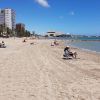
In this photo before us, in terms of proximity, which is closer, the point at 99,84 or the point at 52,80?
the point at 99,84

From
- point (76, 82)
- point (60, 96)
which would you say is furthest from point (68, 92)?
point (76, 82)

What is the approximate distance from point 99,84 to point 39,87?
7.93 ft

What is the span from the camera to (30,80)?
1089 cm

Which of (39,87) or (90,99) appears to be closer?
(90,99)

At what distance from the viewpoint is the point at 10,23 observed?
193750 mm

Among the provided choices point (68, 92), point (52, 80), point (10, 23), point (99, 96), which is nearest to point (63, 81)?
point (52, 80)

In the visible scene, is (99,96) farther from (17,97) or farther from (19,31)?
(19,31)

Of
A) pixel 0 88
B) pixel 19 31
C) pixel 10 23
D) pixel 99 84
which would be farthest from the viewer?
pixel 10 23

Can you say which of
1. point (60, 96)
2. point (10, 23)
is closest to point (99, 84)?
point (60, 96)

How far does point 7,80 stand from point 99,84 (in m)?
3.83

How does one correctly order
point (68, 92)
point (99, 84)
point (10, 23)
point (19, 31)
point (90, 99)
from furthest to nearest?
1. point (10, 23)
2. point (19, 31)
3. point (99, 84)
4. point (68, 92)
5. point (90, 99)

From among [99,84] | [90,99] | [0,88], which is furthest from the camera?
[99,84]

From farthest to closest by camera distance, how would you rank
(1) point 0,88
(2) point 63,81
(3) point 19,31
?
(3) point 19,31 < (2) point 63,81 < (1) point 0,88

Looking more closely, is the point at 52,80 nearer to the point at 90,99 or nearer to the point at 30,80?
the point at 30,80
